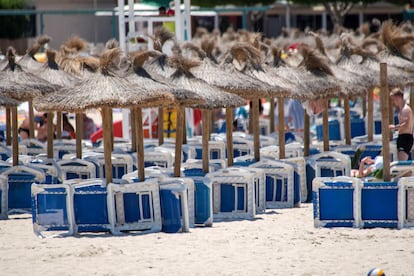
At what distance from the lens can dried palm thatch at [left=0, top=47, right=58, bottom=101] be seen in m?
13.1

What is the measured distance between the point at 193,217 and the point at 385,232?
223 cm

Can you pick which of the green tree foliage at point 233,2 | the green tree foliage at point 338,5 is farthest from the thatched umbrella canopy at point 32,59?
the green tree foliage at point 233,2

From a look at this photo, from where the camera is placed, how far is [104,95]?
1052 centimetres

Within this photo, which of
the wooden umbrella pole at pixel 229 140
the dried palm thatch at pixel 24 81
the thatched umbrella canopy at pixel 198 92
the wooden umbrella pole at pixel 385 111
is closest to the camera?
the wooden umbrella pole at pixel 385 111

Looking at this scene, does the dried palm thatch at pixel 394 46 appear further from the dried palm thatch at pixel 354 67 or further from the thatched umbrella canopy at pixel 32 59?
the thatched umbrella canopy at pixel 32 59

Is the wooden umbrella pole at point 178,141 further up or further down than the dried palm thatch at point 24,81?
further down

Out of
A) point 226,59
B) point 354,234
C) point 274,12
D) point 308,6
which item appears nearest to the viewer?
point 354,234

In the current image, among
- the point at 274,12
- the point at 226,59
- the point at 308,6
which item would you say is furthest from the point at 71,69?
the point at 274,12

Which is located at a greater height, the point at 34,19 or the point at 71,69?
the point at 34,19

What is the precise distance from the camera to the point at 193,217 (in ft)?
36.4

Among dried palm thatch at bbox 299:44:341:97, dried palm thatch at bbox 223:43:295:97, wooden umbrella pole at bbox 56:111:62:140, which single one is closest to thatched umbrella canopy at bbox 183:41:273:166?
dried palm thatch at bbox 223:43:295:97

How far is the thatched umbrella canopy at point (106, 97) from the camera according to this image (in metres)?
10.5

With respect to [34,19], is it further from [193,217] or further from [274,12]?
[193,217]

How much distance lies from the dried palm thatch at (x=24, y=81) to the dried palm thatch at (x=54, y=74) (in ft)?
1.86
